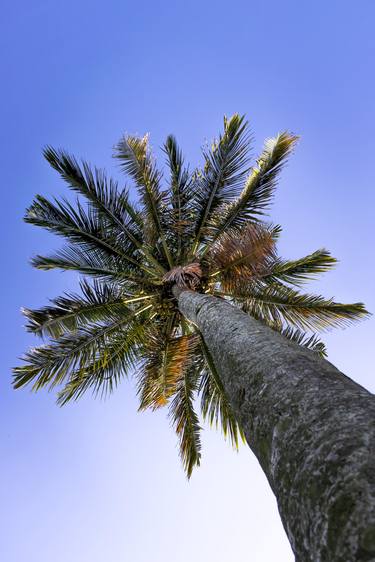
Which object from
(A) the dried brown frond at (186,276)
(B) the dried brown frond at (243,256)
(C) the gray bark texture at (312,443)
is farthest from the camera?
(B) the dried brown frond at (243,256)

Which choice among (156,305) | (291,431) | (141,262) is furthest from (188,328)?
(291,431)

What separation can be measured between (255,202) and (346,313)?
9.21 ft

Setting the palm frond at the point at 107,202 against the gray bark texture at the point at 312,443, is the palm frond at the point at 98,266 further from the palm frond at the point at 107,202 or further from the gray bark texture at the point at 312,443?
the gray bark texture at the point at 312,443

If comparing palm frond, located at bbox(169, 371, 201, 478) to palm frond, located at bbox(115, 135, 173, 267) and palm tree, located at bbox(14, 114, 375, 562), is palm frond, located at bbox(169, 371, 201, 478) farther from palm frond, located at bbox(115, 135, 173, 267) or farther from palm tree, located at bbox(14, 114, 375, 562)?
palm frond, located at bbox(115, 135, 173, 267)

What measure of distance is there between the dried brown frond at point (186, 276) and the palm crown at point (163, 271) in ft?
1.33

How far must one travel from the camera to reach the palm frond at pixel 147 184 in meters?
8.38

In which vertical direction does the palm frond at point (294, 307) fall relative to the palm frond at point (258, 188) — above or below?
below

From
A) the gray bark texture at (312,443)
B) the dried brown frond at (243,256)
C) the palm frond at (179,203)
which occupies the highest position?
the palm frond at (179,203)

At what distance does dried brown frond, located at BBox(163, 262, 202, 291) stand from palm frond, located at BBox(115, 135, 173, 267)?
1.56m

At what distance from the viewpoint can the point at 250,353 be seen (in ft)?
9.40

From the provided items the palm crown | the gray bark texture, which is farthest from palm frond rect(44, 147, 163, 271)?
the gray bark texture

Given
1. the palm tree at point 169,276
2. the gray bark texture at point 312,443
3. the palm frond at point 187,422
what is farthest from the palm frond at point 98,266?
the gray bark texture at point 312,443

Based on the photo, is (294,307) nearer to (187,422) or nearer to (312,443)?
(187,422)

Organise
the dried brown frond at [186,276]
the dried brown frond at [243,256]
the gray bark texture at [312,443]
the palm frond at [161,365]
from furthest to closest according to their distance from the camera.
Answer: the palm frond at [161,365], the dried brown frond at [243,256], the dried brown frond at [186,276], the gray bark texture at [312,443]
